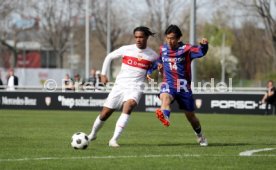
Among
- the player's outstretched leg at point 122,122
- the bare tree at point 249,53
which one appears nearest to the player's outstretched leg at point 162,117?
the player's outstretched leg at point 122,122

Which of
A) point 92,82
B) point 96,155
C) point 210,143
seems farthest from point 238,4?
point 96,155

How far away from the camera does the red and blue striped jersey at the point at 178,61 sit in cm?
1258

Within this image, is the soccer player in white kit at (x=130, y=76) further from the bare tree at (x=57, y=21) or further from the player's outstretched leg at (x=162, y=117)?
the bare tree at (x=57, y=21)

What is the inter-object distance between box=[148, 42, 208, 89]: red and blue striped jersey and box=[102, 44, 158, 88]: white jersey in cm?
28

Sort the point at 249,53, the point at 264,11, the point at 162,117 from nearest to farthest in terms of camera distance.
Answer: the point at 162,117 < the point at 264,11 < the point at 249,53

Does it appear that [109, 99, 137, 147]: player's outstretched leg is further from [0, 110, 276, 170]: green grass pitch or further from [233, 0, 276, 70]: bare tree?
[233, 0, 276, 70]: bare tree

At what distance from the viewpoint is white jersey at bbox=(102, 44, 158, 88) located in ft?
41.5

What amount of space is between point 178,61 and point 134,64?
82cm

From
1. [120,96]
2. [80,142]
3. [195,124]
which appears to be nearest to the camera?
[80,142]

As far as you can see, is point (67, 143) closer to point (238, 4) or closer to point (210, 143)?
point (210, 143)

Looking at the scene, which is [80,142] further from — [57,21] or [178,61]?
[57,21]

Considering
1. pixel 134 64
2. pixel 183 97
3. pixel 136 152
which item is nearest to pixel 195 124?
pixel 183 97

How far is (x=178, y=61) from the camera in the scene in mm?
12602

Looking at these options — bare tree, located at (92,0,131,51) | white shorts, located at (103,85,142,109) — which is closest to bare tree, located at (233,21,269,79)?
bare tree, located at (92,0,131,51)
